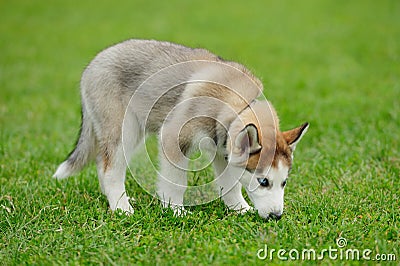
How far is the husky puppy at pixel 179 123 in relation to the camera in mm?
4512

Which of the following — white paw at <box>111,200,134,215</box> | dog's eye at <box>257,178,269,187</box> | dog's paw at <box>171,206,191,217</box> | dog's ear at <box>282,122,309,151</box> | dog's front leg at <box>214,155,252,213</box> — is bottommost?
white paw at <box>111,200,134,215</box>

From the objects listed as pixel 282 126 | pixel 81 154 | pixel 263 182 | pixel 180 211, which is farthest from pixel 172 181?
pixel 282 126

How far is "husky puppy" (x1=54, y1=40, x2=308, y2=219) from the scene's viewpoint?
4.51 metres

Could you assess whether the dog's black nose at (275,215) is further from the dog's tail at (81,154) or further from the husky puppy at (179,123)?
the dog's tail at (81,154)

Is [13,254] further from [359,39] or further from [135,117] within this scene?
[359,39]

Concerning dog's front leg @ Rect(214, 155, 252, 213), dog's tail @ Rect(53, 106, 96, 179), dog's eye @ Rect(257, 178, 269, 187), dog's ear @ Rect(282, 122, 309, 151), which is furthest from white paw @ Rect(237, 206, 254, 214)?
dog's tail @ Rect(53, 106, 96, 179)

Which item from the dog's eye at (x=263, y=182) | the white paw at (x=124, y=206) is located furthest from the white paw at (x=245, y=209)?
the white paw at (x=124, y=206)

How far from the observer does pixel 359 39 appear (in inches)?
499

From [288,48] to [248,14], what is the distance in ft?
14.0

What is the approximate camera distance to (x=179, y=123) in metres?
4.87

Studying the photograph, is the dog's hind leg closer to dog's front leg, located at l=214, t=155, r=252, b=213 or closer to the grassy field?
the grassy field

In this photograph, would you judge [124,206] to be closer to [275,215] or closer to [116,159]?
[116,159]

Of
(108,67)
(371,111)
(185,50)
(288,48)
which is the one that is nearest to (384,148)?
(371,111)

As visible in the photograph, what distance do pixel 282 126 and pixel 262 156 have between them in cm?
322
